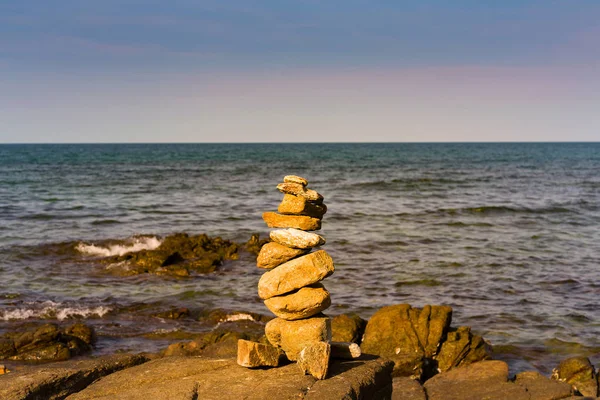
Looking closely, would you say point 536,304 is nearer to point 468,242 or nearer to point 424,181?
point 468,242

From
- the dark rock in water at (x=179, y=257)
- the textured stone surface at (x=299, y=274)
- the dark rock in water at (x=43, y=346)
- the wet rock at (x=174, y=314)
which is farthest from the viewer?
the dark rock in water at (x=179, y=257)

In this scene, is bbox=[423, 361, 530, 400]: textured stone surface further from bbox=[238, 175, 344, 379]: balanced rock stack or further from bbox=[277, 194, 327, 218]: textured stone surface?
bbox=[277, 194, 327, 218]: textured stone surface

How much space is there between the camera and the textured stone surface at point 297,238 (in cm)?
1147

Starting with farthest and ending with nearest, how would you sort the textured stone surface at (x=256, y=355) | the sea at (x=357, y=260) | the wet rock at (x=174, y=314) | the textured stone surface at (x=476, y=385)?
the wet rock at (x=174, y=314)
the sea at (x=357, y=260)
the textured stone surface at (x=476, y=385)
the textured stone surface at (x=256, y=355)

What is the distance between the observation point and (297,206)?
11.7m

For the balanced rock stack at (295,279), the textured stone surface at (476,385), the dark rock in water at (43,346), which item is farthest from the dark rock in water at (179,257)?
the balanced rock stack at (295,279)

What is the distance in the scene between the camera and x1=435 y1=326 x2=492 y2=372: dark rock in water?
55.6 feet

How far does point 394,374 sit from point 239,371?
590 centimetres

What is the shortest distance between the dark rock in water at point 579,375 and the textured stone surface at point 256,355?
28.0 ft

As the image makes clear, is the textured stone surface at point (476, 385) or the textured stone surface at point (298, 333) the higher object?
the textured stone surface at point (298, 333)

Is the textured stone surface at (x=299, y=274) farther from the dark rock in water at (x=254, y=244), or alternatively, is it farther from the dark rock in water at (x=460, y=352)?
the dark rock in water at (x=254, y=244)

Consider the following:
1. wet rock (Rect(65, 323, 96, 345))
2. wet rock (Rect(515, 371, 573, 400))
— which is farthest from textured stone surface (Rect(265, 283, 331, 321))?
wet rock (Rect(65, 323, 96, 345))

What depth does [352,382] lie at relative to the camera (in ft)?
33.7

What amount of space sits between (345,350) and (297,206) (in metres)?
2.91
